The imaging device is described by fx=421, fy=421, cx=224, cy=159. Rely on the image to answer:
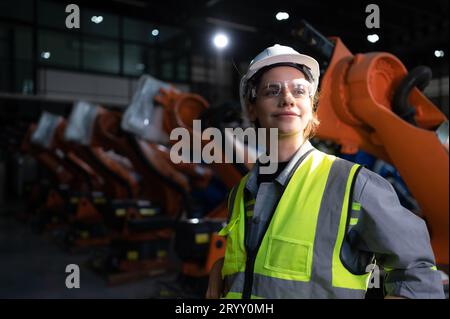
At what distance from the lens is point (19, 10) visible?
507 inches

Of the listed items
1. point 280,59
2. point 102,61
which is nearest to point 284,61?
point 280,59

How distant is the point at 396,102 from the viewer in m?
2.30

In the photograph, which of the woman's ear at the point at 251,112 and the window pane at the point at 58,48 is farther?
the window pane at the point at 58,48

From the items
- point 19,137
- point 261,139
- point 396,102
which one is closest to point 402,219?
point 261,139

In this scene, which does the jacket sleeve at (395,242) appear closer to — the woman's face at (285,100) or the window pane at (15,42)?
the woman's face at (285,100)

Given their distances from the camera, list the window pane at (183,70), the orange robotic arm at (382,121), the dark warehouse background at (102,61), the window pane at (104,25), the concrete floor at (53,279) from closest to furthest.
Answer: the orange robotic arm at (382,121) < the concrete floor at (53,279) < the dark warehouse background at (102,61) < the window pane at (104,25) < the window pane at (183,70)

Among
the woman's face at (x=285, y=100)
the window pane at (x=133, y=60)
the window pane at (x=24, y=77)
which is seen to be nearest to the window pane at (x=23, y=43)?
the window pane at (x=24, y=77)

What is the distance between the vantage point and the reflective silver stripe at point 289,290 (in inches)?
38.2

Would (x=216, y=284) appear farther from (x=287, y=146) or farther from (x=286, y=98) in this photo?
(x=286, y=98)

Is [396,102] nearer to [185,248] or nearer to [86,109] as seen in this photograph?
[185,248]

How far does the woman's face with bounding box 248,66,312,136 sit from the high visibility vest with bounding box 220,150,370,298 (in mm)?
126

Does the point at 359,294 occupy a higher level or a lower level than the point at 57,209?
higher

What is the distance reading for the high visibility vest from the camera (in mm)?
976

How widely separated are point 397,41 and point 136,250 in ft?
12.5
